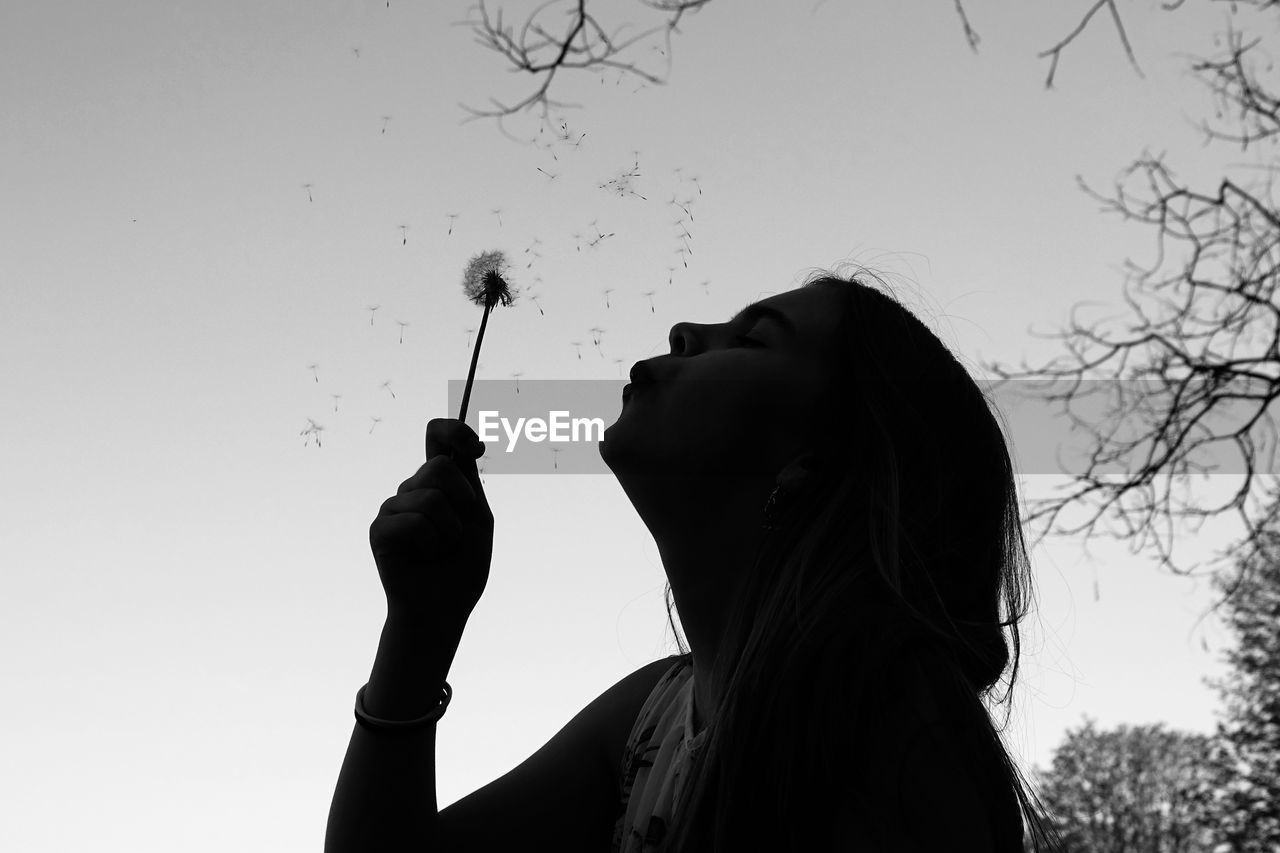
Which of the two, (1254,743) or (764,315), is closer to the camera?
(764,315)

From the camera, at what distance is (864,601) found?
5.27 feet

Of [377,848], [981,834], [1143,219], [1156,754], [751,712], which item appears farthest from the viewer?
[1156,754]

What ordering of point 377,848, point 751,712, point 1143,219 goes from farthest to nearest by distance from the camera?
point 1143,219
point 377,848
point 751,712

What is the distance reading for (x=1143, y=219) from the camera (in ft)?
9.29

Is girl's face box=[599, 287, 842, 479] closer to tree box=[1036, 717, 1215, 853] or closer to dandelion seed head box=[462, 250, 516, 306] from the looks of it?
dandelion seed head box=[462, 250, 516, 306]

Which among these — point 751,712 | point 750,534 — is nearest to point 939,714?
point 751,712

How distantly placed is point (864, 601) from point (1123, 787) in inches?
999

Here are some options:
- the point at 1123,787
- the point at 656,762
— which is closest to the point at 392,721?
the point at 656,762

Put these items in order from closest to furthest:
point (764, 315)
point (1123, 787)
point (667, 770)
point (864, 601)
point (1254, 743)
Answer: point (864, 601) < point (667, 770) < point (764, 315) < point (1254, 743) < point (1123, 787)

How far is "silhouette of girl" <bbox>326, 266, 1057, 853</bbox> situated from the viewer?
142 centimetres

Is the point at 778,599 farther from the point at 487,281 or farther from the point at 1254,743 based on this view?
the point at 1254,743

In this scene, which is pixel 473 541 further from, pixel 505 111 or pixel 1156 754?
pixel 1156 754

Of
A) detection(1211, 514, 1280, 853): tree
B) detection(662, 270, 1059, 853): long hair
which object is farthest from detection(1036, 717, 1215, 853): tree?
detection(662, 270, 1059, 853): long hair

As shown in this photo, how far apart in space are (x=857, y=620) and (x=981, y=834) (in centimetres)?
32
